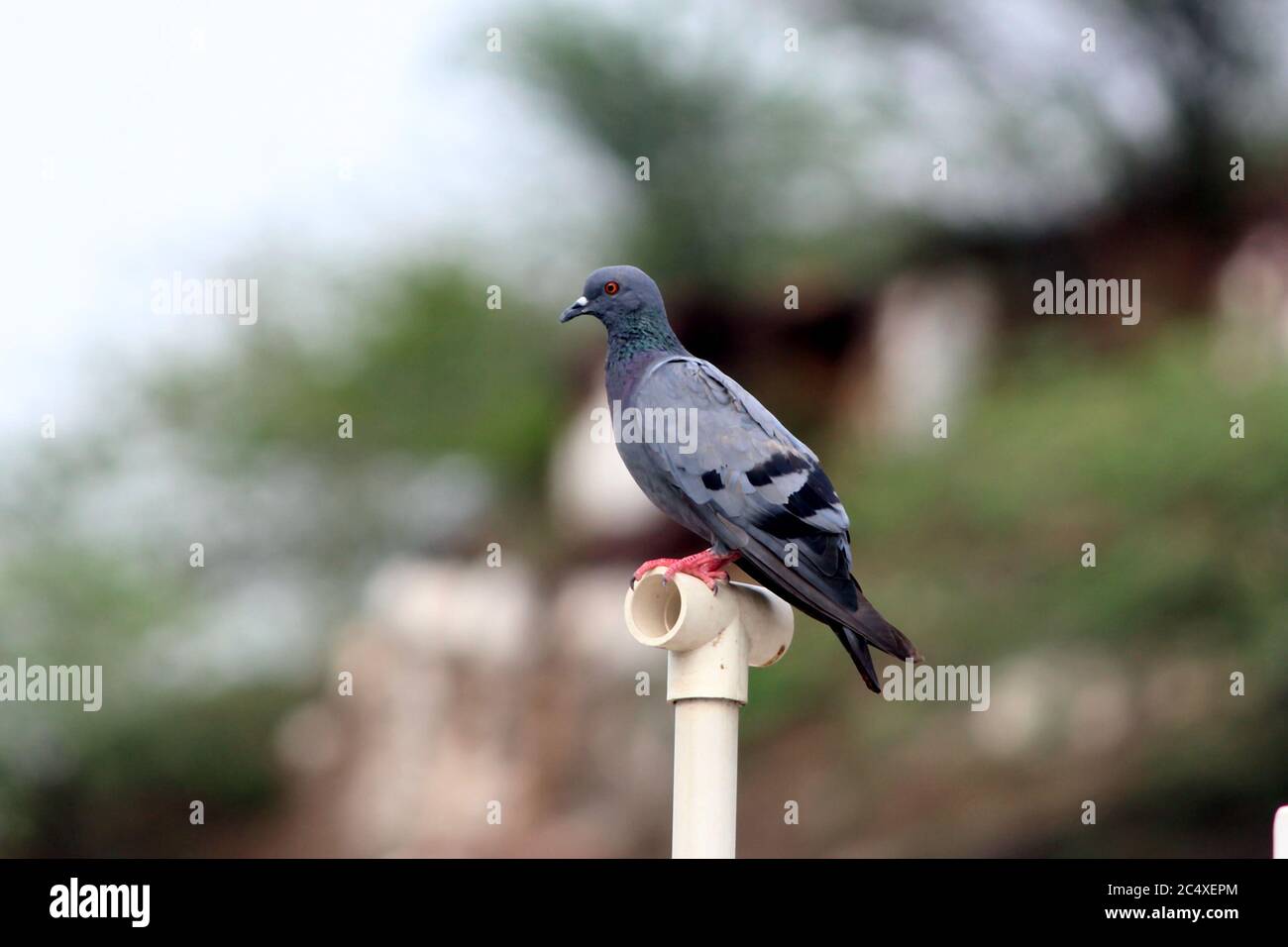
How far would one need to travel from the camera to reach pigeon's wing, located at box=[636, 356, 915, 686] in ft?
18.1

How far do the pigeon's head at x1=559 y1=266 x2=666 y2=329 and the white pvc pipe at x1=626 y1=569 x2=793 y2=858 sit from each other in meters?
1.61

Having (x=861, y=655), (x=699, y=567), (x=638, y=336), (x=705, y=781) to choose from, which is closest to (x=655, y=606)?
(x=699, y=567)

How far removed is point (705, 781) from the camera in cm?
480

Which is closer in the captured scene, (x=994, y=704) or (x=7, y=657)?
(x=994, y=704)

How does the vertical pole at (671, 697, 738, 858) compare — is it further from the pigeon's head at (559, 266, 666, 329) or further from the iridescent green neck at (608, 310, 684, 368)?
the pigeon's head at (559, 266, 666, 329)

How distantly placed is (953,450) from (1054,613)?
7.43ft

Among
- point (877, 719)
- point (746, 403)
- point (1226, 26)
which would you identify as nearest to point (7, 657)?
point (877, 719)

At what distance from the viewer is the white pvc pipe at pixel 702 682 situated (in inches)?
189

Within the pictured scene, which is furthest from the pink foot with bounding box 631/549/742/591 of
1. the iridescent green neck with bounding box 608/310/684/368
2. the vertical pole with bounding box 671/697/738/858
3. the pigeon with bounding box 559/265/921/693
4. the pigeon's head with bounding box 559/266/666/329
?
the pigeon's head with bounding box 559/266/666/329

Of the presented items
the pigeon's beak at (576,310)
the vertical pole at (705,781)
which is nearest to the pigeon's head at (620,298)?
the pigeon's beak at (576,310)

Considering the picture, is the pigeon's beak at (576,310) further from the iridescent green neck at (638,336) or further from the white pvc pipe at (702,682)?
the white pvc pipe at (702,682)

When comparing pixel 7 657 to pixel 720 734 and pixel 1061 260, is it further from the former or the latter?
pixel 720 734

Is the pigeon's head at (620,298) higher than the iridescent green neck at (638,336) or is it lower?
higher
